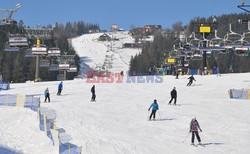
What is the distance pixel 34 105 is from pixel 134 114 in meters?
6.72

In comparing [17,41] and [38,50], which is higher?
[17,41]

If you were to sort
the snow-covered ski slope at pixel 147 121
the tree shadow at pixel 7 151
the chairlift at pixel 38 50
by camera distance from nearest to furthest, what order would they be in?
1. the snow-covered ski slope at pixel 147 121
2. the tree shadow at pixel 7 151
3. the chairlift at pixel 38 50

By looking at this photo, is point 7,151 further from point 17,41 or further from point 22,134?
point 17,41

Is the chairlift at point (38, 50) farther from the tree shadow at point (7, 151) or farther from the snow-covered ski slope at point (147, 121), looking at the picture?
the tree shadow at point (7, 151)

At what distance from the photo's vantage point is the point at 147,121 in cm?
2261

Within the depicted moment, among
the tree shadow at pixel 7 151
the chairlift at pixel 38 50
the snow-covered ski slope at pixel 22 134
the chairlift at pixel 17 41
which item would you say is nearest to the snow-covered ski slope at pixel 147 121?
the snow-covered ski slope at pixel 22 134

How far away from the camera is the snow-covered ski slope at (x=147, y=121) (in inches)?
662

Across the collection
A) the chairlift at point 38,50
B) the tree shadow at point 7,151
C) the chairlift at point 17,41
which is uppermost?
the chairlift at point 17,41

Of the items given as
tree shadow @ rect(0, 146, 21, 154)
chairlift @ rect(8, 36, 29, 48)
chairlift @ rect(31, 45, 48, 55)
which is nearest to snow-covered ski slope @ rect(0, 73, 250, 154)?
tree shadow @ rect(0, 146, 21, 154)

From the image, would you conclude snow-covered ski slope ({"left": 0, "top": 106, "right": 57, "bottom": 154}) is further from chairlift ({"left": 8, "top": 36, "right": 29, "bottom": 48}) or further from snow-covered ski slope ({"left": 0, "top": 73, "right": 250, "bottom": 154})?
chairlift ({"left": 8, "top": 36, "right": 29, "bottom": 48})

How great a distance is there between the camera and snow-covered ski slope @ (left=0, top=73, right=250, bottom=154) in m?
16.8

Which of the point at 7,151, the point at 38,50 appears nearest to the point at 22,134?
the point at 7,151

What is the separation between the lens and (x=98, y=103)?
30219mm

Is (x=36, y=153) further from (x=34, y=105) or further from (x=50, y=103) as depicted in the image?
(x=50, y=103)
